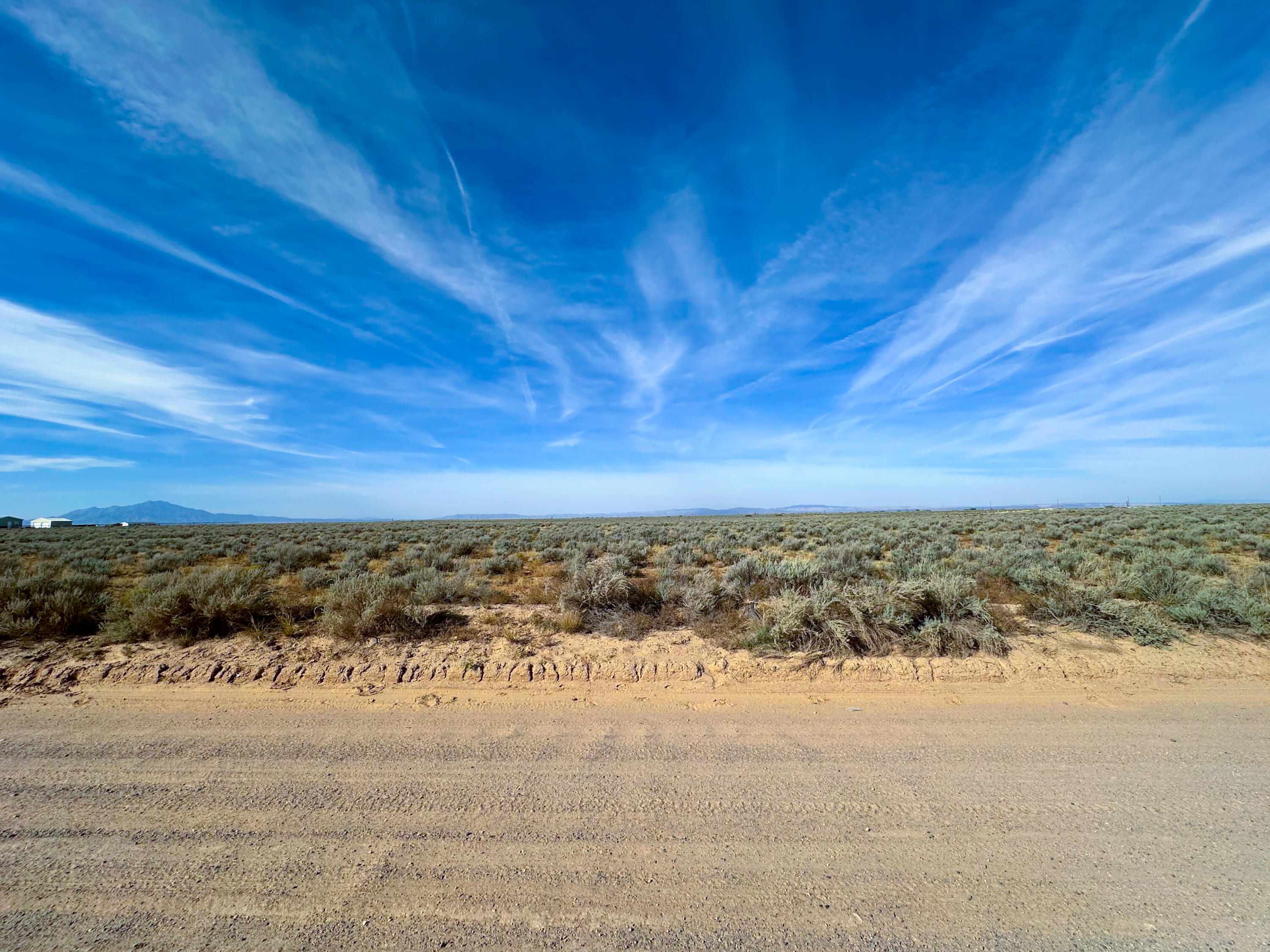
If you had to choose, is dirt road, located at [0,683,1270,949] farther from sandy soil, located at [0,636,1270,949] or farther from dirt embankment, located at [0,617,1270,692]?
dirt embankment, located at [0,617,1270,692]

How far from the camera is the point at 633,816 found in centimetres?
350

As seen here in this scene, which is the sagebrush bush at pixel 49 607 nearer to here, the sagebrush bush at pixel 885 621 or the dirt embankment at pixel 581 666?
the dirt embankment at pixel 581 666

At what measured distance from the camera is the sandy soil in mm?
2643

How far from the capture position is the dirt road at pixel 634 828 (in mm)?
2631

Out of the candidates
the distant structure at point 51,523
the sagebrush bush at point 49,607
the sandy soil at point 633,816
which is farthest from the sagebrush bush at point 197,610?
the distant structure at point 51,523

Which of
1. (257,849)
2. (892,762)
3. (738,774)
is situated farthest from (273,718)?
(892,762)

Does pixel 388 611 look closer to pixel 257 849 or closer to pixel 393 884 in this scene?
pixel 257 849

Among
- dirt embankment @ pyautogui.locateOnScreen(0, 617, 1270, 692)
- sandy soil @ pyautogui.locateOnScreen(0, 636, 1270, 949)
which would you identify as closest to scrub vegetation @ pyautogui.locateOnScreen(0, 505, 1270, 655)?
dirt embankment @ pyautogui.locateOnScreen(0, 617, 1270, 692)

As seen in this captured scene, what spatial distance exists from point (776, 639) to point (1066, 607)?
17.0ft

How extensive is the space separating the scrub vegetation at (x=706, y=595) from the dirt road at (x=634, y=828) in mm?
2250

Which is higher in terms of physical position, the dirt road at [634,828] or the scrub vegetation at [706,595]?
the scrub vegetation at [706,595]

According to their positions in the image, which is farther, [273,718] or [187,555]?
[187,555]

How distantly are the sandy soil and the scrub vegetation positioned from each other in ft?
4.96

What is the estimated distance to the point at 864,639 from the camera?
23.2 feet
